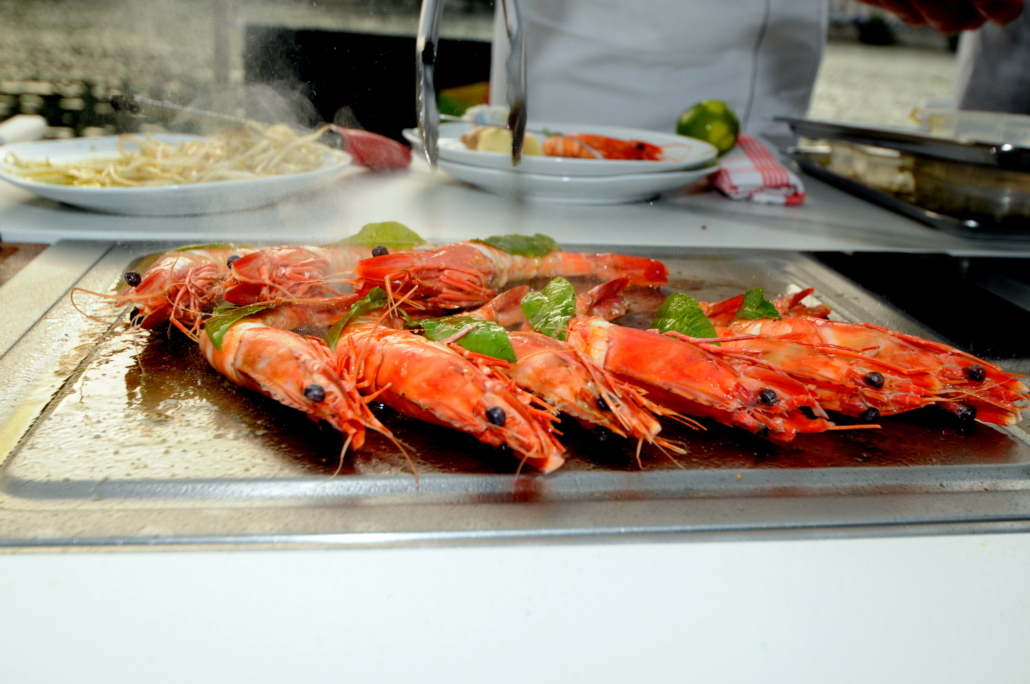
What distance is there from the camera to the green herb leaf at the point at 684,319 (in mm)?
1215

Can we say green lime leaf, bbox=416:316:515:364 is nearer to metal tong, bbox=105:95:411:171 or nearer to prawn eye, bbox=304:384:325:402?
prawn eye, bbox=304:384:325:402

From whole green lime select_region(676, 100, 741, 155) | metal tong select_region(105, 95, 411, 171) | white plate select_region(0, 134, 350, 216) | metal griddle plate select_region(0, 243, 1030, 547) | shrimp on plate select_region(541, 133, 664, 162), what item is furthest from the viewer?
whole green lime select_region(676, 100, 741, 155)

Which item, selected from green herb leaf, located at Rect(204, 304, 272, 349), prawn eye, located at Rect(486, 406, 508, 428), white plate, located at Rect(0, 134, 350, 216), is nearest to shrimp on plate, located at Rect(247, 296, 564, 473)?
prawn eye, located at Rect(486, 406, 508, 428)

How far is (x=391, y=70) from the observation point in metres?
1.77

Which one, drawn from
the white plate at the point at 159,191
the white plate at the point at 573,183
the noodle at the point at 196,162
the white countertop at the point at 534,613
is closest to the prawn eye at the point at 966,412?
the white countertop at the point at 534,613

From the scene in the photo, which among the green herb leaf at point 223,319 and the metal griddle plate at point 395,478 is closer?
the metal griddle plate at point 395,478

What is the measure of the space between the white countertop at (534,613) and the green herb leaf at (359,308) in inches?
19.8

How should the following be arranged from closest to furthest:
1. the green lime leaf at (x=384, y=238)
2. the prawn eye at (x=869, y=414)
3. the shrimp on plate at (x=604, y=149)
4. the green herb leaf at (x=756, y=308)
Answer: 1. the prawn eye at (x=869, y=414)
2. the green herb leaf at (x=756, y=308)
3. the green lime leaf at (x=384, y=238)
4. the shrimp on plate at (x=604, y=149)

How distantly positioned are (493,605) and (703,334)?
65 cm

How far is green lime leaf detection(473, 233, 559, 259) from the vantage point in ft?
5.10

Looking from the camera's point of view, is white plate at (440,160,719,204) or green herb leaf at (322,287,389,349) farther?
white plate at (440,160,719,204)

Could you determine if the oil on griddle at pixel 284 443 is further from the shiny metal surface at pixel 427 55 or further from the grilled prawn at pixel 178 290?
the shiny metal surface at pixel 427 55

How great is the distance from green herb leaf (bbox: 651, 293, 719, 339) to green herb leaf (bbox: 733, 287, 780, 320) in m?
0.10

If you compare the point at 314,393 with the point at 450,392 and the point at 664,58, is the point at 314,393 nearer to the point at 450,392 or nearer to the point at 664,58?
the point at 450,392
